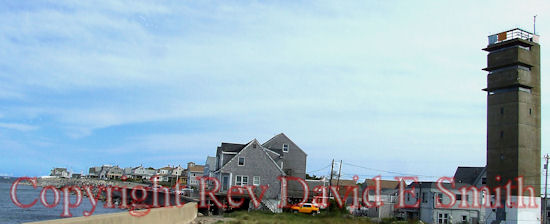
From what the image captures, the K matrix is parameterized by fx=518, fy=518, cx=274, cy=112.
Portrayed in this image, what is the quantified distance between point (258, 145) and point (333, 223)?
20.7m

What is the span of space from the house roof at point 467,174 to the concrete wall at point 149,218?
41.5 meters

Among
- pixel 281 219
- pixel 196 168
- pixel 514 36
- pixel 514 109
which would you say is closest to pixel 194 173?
pixel 196 168

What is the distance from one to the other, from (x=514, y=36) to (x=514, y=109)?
25.9 ft

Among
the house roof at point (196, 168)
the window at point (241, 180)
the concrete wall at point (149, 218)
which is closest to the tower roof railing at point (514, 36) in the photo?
the window at point (241, 180)

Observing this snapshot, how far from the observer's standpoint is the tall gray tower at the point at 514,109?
1993 inches

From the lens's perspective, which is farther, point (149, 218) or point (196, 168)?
point (196, 168)

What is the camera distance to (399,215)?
6003 centimetres

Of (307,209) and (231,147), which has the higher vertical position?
(231,147)

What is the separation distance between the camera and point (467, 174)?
206ft

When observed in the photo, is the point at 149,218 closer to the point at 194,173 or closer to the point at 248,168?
the point at 248,168

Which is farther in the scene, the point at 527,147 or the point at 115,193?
the point at 115,193

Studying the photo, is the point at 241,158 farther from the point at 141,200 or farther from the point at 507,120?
the point at 141,200

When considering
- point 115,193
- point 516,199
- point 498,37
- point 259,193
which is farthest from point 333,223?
point 115,193

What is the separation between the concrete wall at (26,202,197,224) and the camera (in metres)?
12.8
